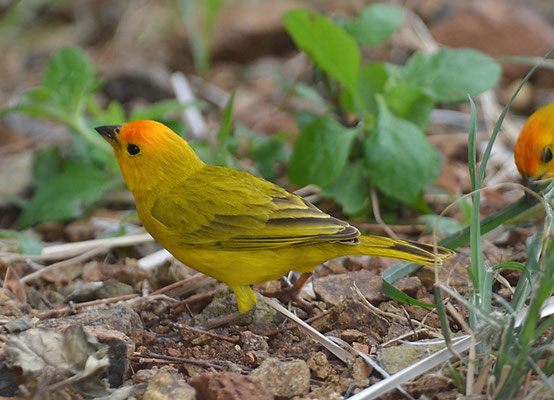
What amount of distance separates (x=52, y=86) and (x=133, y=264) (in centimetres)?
132

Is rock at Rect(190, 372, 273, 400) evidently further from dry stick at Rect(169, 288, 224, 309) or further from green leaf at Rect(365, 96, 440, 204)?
Result: green leaf at Rect(365, 96, 440, 204)

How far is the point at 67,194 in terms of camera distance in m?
4.61

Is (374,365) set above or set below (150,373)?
below

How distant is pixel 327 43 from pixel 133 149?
130 cm

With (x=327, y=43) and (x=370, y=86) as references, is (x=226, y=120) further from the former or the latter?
(x=370, y=86)

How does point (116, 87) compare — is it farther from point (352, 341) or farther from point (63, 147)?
point (352, 341)

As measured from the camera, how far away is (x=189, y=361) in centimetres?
278

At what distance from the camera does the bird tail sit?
3.00 m

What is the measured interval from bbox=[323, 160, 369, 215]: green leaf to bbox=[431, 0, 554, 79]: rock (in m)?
2.63

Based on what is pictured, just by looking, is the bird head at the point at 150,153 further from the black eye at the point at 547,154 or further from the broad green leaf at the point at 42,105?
the black eye at the point at 547,154

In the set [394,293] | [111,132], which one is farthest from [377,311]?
[111,132]

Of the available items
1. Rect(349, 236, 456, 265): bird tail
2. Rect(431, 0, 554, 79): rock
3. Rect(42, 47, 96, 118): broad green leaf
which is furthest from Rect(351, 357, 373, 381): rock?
Rect(431, 0, 554, 79): rock

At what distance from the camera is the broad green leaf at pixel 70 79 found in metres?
4.30

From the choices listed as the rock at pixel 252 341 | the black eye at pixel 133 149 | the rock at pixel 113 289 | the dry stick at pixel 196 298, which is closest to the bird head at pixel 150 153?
the black eye at pixel 133 149
